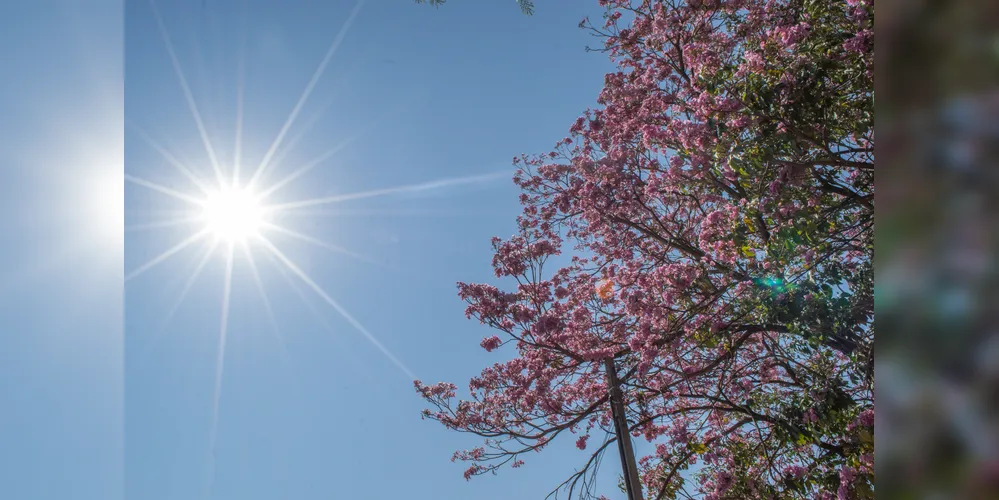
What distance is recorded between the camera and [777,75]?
13.3 feet
